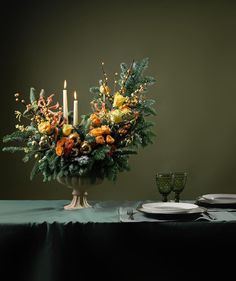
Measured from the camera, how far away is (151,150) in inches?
135

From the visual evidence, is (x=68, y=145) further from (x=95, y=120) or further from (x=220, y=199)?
(x=220, y=199)

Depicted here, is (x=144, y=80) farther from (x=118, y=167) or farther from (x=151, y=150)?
(x=151, y=150)

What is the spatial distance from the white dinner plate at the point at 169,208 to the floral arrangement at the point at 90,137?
0.66 ft

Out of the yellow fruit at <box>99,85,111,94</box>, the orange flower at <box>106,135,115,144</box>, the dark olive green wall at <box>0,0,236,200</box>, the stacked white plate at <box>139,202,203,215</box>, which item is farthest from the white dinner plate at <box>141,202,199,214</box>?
the dark olive green wall at <box>0,0,236,200</box>

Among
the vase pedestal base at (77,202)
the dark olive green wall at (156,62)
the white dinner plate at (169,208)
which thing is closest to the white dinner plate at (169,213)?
the white dinner plate at (169,208)

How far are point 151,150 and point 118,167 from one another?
1.51 meters

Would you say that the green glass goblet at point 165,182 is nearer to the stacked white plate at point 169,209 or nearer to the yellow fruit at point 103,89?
the stacked white plate at point 169,209

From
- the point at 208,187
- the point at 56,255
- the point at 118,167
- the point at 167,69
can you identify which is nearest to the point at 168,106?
the point at 167,69

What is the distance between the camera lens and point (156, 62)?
3377 mm

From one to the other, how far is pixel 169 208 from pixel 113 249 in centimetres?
28

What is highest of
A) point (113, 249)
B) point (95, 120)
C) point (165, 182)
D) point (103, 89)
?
point (103, 89)

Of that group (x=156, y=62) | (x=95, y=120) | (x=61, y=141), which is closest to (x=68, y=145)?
(x=61, y=141)

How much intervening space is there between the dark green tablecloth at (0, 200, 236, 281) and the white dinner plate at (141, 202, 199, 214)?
0.15 feet

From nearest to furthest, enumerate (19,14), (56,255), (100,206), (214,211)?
(56,255), (214,211), (100,206), (19,14)
